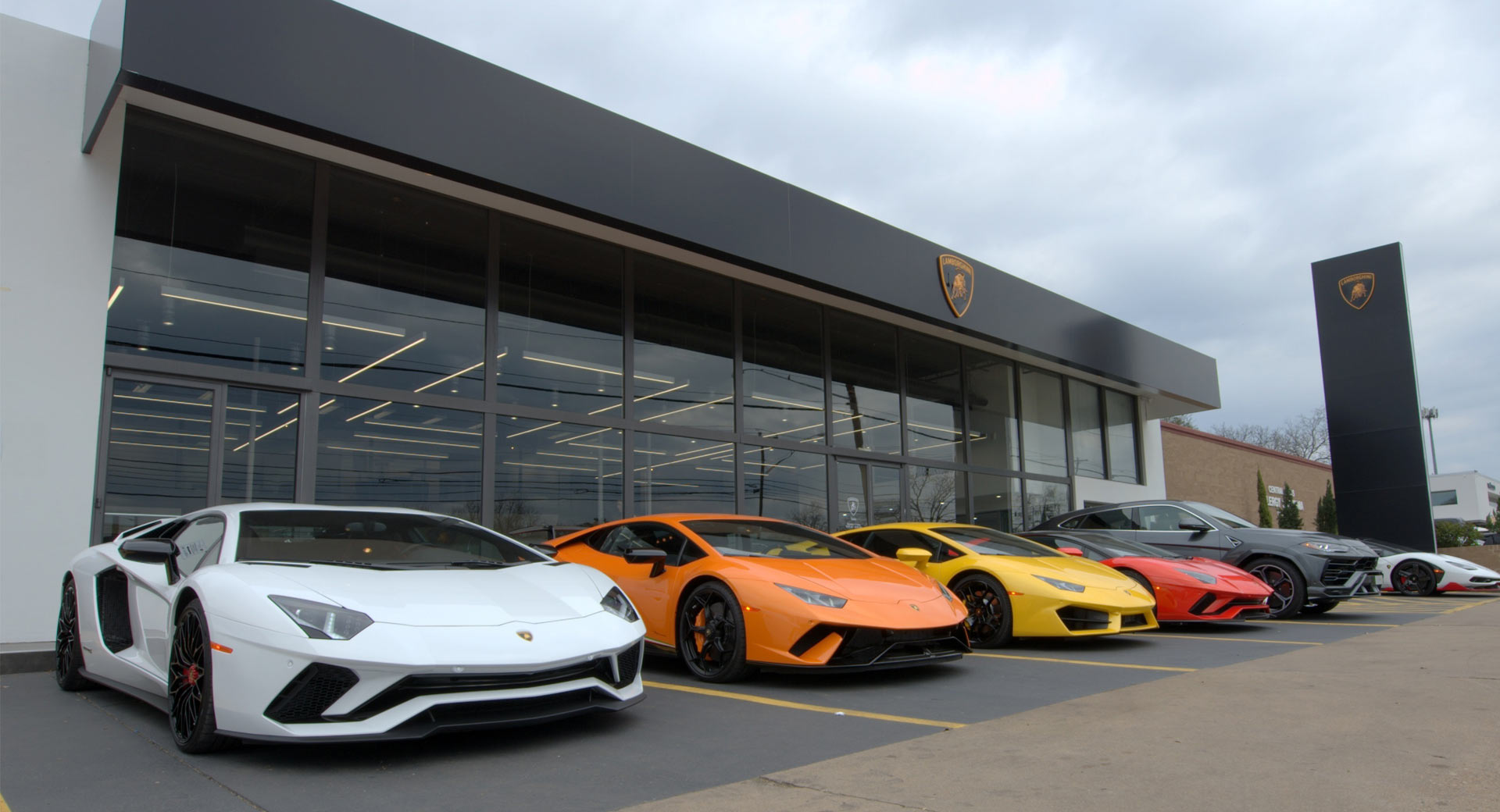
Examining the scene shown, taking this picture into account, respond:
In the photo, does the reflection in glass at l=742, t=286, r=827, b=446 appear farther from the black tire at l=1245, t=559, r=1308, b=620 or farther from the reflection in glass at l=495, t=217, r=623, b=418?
the black tire at l=1245, t=559, r=1308, b=620

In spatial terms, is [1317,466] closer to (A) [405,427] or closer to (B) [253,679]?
(A) [405,427]

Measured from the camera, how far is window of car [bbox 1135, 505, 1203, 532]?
10719mm

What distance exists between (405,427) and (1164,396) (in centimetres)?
1708

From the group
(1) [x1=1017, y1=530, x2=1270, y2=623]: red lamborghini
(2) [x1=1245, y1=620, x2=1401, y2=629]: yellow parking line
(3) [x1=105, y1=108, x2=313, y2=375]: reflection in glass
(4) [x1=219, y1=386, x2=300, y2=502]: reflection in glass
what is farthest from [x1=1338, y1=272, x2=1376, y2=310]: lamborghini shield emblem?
(4) [x1=219, y1=386, x2=300, y2=502]: reflection in glass

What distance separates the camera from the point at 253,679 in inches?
135

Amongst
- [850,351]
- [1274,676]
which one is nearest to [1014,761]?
[1274,676]

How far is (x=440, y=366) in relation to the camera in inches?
368

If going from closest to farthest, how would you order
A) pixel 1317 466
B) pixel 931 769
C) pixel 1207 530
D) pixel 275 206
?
pixel 931 769
pixel 275 206
pixel 1207 530
pixel 1317 466

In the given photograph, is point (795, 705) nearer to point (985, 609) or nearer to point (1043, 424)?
point (985, 609)

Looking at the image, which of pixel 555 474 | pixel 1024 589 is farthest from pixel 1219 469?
pixel 555 474

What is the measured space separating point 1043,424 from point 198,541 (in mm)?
15702

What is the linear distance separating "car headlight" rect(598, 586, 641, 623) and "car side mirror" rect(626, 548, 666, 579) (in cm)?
150

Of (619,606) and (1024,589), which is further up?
(619,606)

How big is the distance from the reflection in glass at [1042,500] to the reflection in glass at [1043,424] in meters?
0.27
